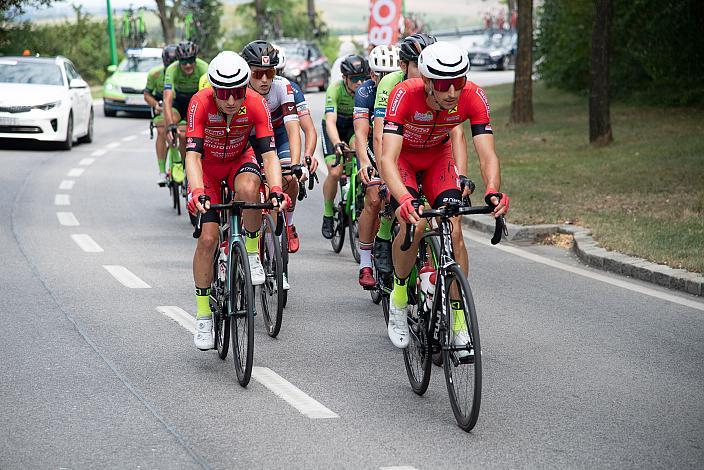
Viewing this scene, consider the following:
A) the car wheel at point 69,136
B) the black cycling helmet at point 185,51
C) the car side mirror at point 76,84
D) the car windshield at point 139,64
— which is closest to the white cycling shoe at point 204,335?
the black cycling helmet at point 185,51

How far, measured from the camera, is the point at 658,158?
17734 mm

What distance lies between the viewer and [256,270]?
26.7 feet

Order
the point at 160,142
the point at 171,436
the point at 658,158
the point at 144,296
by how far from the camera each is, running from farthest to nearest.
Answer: the point at 658,158, the point at 160,142, the point at 144,296, the point at 171,436

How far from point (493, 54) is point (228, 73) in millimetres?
53888

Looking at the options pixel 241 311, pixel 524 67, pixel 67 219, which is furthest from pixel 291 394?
pixel 524 67

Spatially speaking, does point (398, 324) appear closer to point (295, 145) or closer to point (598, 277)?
point (295, 145)

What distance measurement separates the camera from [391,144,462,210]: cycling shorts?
7.08 metres

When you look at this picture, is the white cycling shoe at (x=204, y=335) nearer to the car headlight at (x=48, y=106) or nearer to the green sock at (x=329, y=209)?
the green sock at (x=329, y=209)

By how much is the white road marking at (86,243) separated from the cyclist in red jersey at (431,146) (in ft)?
18.4

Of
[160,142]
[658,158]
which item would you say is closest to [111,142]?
[160,142]

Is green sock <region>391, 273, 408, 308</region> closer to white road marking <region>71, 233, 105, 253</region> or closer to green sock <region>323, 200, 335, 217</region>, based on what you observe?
green sock <region>323, 200, 335, 217</region>

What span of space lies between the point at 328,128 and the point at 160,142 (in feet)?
16.6

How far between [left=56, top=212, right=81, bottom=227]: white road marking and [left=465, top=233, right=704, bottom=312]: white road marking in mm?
4425

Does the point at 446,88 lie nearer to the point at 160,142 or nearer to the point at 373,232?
the point at 373,232
